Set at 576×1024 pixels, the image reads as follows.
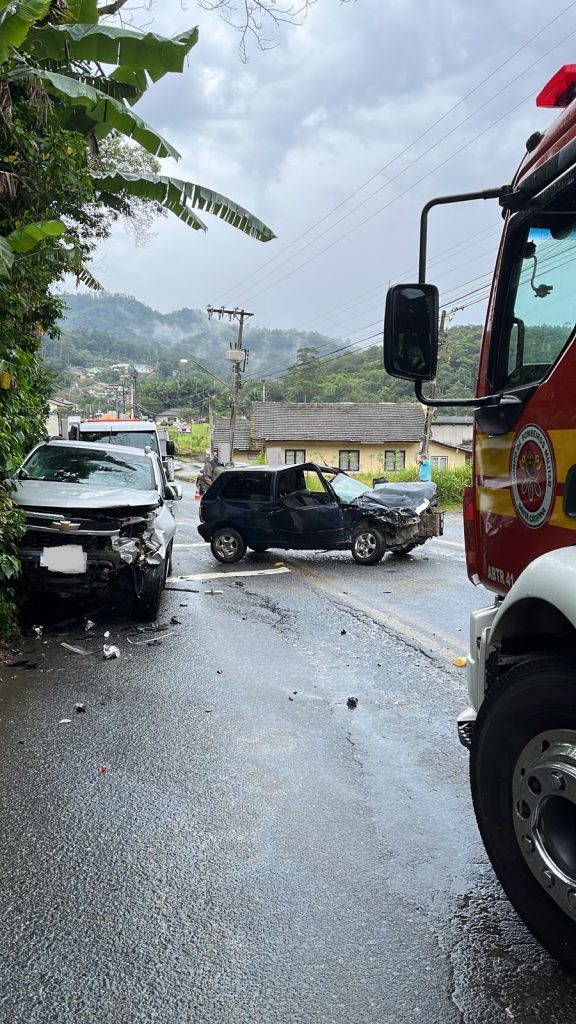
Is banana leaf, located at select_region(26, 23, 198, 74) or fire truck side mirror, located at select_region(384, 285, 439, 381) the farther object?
banana leaf, located at select_region(26, 23, 198, 74)

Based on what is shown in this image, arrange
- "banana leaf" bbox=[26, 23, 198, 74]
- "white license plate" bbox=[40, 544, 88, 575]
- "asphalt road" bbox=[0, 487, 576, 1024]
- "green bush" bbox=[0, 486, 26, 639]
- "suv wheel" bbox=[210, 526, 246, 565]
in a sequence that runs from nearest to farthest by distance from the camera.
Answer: "asphalt road" bbox=[0, 487, 576, 1024] < "green bush" bbox=[0, 486, 26, 639] < "white license plate" bbox=[40, 544, 88, 575] < "banana leaf" bbox=[26, 23, 198, 74] < "suv wheel" bbox=[210, 526, 246, 565]

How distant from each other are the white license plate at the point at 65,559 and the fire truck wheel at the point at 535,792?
5102 millimetres

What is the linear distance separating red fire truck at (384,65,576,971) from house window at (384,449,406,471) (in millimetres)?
46681

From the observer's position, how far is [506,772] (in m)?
2.41

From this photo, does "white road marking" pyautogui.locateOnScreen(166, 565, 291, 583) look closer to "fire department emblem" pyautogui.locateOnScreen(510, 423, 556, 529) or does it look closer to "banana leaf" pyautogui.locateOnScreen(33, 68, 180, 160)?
"banana leaf" pyautogui.locateOnScreen(33, 68, 180, 160)

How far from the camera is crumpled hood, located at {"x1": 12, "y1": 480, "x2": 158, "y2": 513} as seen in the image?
277 inches

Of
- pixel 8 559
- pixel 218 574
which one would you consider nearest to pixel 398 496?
pixel 218 574

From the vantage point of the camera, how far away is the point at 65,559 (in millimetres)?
6809

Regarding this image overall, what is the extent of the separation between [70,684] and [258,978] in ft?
11.7

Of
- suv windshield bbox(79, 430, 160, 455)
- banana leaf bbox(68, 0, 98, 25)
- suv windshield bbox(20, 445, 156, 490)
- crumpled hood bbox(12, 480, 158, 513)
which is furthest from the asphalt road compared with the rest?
suv windshield bbox(79, 430, 160, 455)

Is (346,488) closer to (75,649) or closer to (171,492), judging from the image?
(171,492)

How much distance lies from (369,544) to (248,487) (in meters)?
2.20

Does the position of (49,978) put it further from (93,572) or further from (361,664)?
(93,572)

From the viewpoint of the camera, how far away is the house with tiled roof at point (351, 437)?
162 ft
